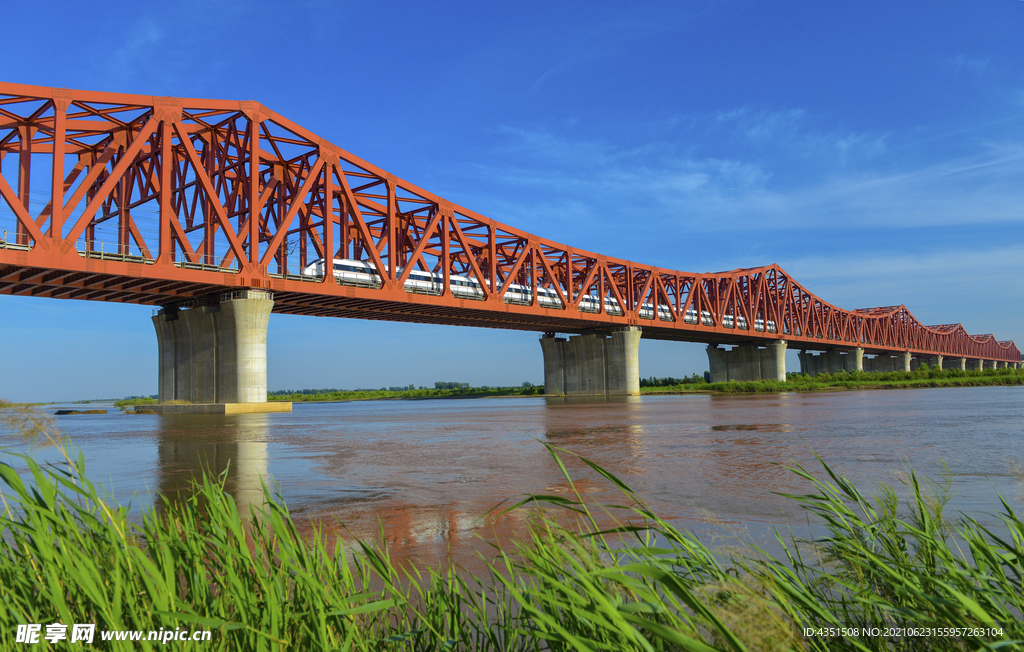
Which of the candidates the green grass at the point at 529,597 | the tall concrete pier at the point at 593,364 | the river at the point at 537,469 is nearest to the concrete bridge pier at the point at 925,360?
the tall concrete pier at the point at 593,364

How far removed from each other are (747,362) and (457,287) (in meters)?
62.5

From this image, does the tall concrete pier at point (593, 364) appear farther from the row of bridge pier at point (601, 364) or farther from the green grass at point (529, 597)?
the green grass at point (529, 597)

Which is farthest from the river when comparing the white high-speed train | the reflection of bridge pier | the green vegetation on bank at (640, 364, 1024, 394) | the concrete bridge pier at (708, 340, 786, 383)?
the concrete bridge pier at (708, 340, 786, 383)

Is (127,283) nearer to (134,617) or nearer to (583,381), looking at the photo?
(134,617)

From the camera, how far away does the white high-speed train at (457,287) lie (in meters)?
47.2

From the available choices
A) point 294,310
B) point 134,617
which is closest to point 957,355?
point 294,310

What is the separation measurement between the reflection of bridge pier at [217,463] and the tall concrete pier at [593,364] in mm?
58490

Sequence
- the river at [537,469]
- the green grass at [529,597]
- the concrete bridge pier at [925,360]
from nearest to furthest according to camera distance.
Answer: the green grass at [529,597] → the river at [537,469] → the concrete bridge pier at [925,360]

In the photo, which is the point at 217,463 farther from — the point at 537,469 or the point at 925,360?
the point at 925,360

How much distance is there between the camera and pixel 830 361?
13725 centimetres

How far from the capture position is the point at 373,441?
15977mm

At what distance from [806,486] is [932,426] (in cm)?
1051

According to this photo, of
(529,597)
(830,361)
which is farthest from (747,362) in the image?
(529,597)

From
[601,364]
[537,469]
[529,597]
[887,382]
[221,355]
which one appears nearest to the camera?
[529,597]
